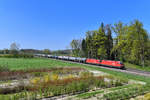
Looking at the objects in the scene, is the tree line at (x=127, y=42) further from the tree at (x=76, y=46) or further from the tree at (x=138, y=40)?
the tree at (x=76, y=46)

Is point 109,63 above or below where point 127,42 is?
below

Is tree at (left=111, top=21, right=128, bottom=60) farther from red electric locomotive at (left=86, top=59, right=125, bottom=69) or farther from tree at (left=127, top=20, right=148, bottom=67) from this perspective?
red electric locomotive at (left=86, top=59, right=125, bottom=69)

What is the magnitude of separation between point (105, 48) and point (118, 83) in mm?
35293

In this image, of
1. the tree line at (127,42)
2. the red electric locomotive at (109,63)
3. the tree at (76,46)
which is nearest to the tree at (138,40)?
the tree line at (127,42)

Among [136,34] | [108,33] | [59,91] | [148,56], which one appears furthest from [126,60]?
[59,91]

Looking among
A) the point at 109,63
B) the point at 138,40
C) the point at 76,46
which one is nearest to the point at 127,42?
the point at 138,40

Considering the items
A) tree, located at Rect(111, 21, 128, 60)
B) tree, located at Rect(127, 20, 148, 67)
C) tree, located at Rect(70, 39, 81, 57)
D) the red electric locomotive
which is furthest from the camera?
tree, located at Rect(70, 39, 81, 57)

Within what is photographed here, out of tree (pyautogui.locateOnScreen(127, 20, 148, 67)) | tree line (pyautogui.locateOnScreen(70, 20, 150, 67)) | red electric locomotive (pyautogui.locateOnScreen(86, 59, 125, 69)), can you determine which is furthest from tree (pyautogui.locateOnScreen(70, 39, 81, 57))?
tree (pyautogui.locateOnScreen(127, 20, 148, 67))

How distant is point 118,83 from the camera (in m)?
11.2

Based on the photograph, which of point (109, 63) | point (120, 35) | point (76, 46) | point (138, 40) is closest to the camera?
point (109, 63)

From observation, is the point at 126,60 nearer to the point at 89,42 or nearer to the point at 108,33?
the point at 108,33

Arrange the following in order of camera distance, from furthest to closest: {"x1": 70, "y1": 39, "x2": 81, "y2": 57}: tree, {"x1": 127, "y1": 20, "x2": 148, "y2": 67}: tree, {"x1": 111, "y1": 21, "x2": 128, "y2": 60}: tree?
{"x1": 70, "y1": 39, "x2": 81, "y2": 57}: tree → {"x1": 111, "y1": 21, "x2": 128, "y2": 60}: tree → {"x1": 127, "y1": 20, "x2": 148, "y2": 67}: tree

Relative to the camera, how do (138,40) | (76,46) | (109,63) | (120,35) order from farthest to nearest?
(76,46) → (120,35) → (138,40) → (109,63)

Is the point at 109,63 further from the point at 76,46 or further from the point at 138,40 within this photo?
the point at 76,46
